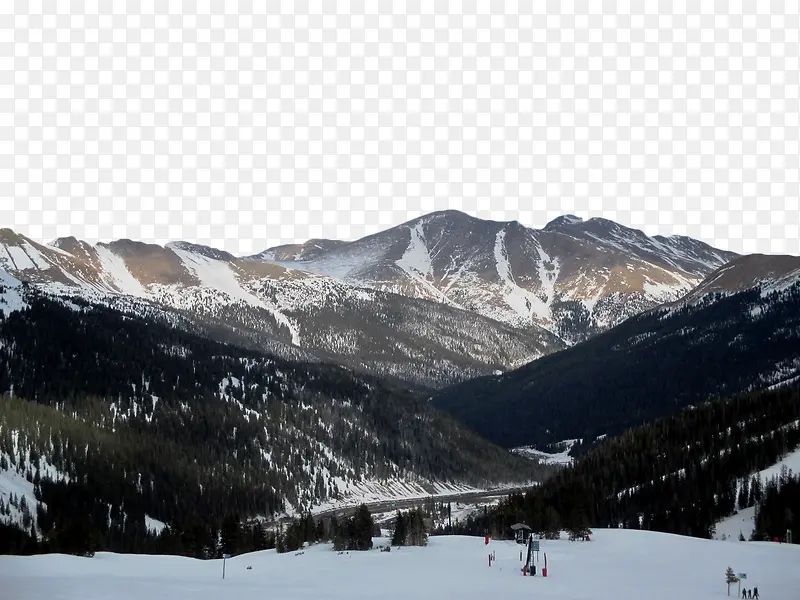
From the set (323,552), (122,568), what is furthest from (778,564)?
(122,568)

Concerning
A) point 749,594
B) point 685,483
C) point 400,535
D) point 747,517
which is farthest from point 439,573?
point 685,483

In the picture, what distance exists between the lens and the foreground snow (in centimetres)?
5891

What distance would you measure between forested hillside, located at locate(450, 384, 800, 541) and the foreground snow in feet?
155

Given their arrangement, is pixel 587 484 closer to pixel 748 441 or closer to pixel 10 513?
pixel 748 441

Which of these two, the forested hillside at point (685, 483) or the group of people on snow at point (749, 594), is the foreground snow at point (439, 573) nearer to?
the group of people on snow at point (749, 594)

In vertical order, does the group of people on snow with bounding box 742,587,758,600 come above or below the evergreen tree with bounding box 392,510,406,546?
below

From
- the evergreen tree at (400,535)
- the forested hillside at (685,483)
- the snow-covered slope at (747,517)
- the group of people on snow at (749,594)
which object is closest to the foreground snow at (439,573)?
the group of people on snow at (749,594)

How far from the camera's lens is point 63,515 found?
18488 cm

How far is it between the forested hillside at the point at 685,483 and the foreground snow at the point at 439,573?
47.1m

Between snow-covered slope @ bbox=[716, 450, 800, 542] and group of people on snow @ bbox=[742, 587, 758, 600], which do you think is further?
snow-covered slope @ bbox=[716, 450, 800, 542]

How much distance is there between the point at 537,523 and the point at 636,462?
8732cm

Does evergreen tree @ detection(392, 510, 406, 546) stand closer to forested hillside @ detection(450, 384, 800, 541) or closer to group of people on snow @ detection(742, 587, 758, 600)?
forested hillside @ detection(450, 384, 800, 541)

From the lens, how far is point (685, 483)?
6683 inches

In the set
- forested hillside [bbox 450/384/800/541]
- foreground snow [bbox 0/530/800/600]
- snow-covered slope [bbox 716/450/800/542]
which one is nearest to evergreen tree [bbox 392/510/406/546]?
foreground snow [bbox 0/530/800/600]
